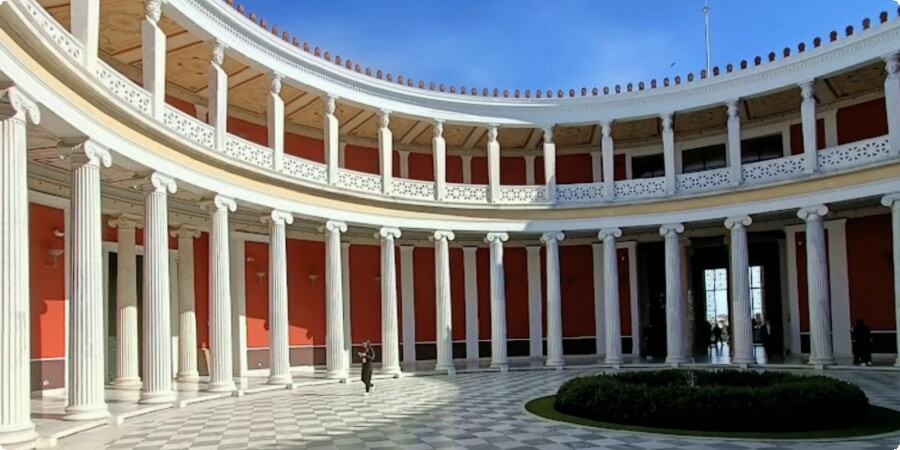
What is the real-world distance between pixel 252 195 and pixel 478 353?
43.5 feet

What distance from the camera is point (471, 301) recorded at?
31.0m

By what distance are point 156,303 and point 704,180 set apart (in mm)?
17917

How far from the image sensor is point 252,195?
20641 mm

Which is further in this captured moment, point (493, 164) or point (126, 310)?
point (493, 164)

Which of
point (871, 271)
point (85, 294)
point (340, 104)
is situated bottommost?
point (871, 271)

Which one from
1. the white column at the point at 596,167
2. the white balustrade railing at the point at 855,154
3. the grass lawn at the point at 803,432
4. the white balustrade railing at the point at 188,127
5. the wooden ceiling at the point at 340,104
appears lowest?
the grass lawn at the point at 803,432

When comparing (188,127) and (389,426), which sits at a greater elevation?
(188,127)

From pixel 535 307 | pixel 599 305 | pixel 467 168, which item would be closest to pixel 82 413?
pixel 467 168

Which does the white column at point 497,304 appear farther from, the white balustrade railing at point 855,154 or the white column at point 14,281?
the white column at point 14,281

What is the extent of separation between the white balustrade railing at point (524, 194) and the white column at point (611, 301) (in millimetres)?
2493

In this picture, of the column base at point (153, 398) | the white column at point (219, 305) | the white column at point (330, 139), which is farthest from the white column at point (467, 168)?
the column base at point (153, 398)

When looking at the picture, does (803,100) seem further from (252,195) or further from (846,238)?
(252,195)

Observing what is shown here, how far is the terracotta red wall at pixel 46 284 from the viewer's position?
17484mm

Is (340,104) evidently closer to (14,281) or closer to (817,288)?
(14,281)
